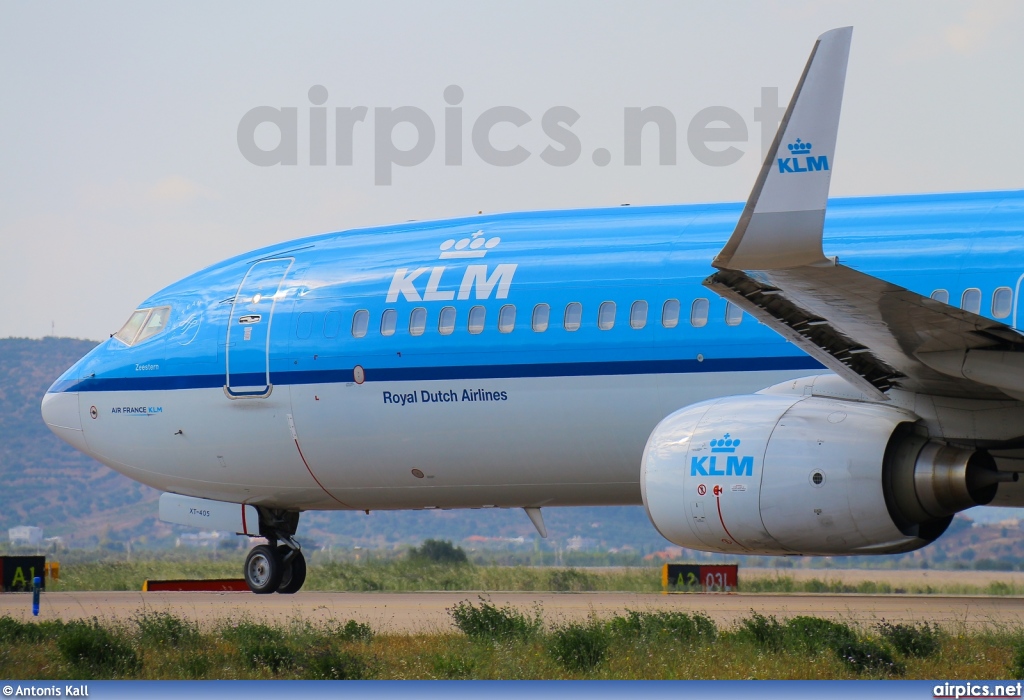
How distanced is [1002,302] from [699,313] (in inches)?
105

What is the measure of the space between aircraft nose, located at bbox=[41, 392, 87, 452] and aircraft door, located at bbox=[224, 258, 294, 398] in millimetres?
2200

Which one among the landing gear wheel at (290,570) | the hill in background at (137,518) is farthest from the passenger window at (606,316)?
the hill in background at (137,518)

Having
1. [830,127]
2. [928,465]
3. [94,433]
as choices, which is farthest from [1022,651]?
[94,433]

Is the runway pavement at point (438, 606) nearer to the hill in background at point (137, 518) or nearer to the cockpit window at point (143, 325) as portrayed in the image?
the cockpit window at point (143, 325)

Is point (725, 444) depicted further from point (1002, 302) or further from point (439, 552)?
point (439, 552)

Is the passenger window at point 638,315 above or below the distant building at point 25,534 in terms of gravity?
above

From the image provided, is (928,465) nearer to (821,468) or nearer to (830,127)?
(821,468)

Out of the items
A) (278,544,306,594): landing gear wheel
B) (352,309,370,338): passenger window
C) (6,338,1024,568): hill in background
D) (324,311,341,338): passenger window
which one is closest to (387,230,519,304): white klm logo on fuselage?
(352,309,370,338): passenger window

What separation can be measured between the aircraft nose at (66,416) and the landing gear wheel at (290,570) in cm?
269

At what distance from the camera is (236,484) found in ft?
50.3

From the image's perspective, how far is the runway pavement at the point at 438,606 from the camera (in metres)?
13.4

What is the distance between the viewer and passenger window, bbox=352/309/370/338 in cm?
1425

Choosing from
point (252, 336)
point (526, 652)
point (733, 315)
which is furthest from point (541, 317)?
point (526, 652)

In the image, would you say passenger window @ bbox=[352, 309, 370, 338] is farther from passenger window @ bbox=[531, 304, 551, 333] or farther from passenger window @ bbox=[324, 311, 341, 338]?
passenger window @ bbox=[531, 304, 551, 333]
